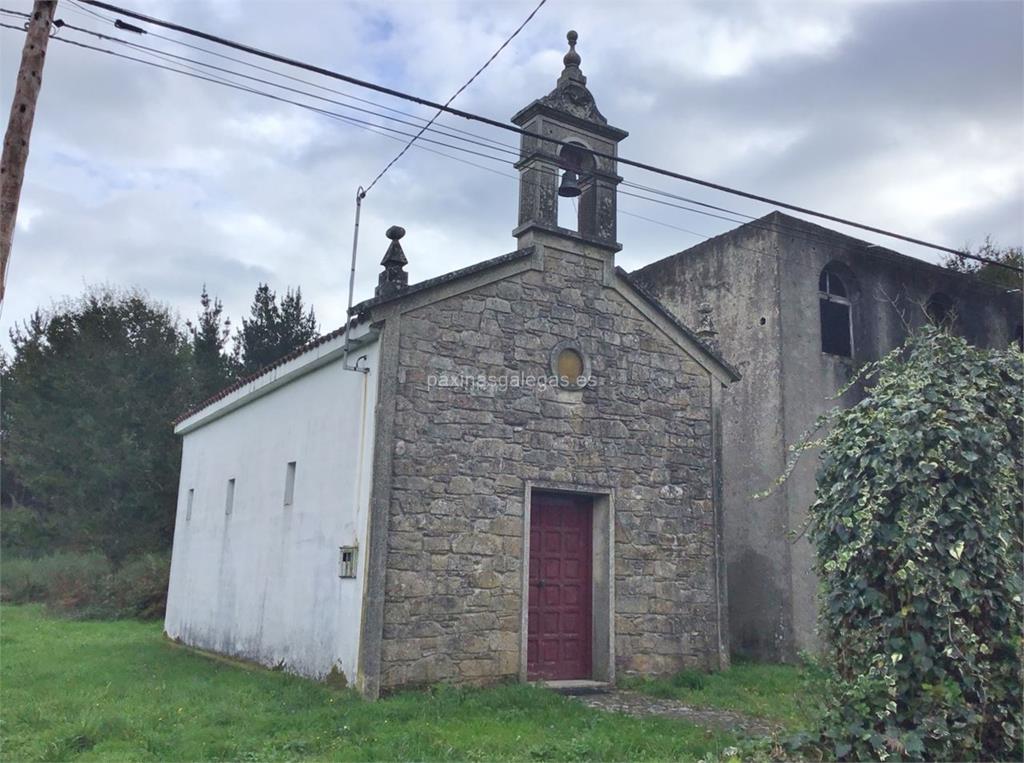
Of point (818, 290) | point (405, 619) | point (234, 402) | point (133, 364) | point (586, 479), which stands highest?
point (133, 364)

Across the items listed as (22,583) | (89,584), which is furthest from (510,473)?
(22,583)

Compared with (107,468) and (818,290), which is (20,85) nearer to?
(818,290)

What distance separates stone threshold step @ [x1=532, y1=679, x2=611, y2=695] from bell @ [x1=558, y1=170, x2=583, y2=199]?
6.20 meters

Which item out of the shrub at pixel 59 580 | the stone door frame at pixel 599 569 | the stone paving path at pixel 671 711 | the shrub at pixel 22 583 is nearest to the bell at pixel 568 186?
the stone door frame at pixel 599 569

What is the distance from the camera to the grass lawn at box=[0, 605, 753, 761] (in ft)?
24.0

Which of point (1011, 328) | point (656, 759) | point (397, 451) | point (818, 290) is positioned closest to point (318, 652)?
point (397, 451)

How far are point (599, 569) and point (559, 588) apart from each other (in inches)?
22.4

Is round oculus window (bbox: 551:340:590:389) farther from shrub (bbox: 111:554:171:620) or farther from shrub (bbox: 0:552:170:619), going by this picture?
shrub (bbox: 0:552:170:619)

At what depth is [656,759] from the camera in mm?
7043

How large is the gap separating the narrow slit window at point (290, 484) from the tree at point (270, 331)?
929 inches

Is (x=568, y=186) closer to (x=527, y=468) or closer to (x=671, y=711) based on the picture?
(x=527, y=468)

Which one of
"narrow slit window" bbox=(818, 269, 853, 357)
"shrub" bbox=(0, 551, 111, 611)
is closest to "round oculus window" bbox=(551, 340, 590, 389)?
"narrow slit window" bbox=(818, 269, 853, 357)

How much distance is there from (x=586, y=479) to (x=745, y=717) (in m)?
3.41

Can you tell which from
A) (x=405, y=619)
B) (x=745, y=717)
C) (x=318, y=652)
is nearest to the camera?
(x=745, y=717)
